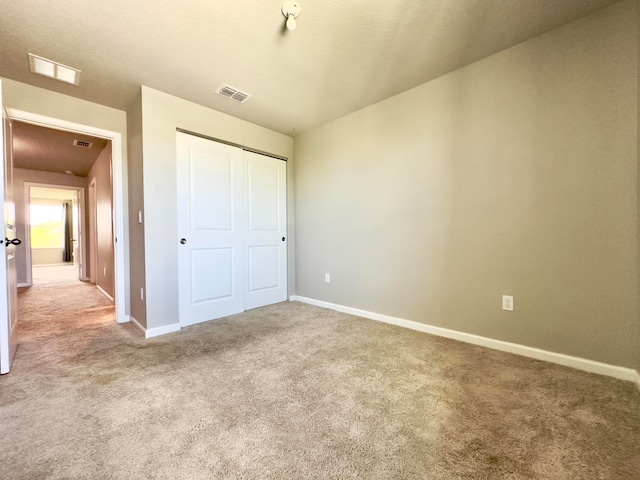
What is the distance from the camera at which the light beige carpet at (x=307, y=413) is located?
3.62ft

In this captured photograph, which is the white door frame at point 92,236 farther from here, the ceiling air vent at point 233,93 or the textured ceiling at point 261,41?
the ceiling air vent at point 233,93

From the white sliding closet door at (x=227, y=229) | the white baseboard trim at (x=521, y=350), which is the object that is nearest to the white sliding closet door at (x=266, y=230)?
the white sliding closet door at (x=227, y=229)

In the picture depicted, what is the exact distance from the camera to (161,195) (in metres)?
2.65

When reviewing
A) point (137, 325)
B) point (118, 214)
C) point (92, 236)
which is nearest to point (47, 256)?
point (92, 236)

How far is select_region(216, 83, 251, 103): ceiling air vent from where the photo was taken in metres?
2.57

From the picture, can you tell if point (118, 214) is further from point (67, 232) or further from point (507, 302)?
point (67, 232)

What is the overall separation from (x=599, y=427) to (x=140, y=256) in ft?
11.7

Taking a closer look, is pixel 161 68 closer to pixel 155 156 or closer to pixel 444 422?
pixel 155 156

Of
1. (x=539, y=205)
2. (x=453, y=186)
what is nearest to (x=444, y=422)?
(x=539, y=205)

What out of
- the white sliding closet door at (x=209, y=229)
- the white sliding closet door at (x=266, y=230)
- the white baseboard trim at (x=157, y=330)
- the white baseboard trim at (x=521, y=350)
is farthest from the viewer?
the white sliding closet door at (x=266, y=230)

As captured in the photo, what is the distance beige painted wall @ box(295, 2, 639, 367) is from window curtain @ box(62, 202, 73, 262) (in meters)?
11.1

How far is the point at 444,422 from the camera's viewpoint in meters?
1.35

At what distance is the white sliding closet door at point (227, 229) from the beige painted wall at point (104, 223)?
176 cm

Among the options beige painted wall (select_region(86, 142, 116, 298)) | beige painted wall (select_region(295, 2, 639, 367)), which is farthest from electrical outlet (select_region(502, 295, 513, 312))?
beige painted wall (select_region(86, 142, 116, 298))
